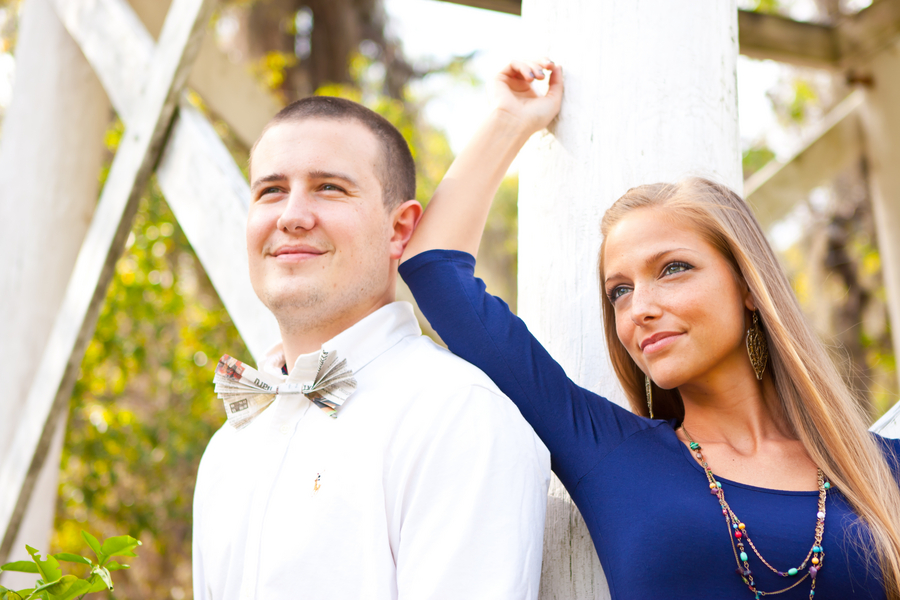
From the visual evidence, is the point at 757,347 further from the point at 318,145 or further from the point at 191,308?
the point at 191,308

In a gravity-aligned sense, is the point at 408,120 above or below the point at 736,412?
above

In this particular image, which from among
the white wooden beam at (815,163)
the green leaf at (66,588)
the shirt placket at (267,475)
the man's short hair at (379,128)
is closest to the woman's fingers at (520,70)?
the man's short hair at (379,128)

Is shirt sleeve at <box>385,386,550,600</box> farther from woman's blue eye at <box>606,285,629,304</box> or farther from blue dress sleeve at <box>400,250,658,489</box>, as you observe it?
woman's blue eye at <box>606,285,629,304</box>

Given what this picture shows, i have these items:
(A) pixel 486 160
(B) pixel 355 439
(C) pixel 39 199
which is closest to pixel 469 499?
(B) pixel 355 439

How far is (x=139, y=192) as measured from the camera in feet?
9.40

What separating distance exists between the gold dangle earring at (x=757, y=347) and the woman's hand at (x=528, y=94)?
63 centimetres

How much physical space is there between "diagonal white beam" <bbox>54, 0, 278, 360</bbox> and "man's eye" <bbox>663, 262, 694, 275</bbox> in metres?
1.15

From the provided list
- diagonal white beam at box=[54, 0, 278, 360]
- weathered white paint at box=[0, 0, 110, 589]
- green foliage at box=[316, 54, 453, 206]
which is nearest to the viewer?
diagonal white beam at box=[54, 0, 278, 360]

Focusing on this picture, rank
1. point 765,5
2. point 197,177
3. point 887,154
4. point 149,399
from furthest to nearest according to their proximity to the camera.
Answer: point 765,5 < point 149,399 < point 887,154 < point 197,177

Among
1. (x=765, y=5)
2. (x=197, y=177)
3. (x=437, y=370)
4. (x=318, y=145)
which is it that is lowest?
(x=437, y=370)

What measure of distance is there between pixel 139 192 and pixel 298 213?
4.48 feet

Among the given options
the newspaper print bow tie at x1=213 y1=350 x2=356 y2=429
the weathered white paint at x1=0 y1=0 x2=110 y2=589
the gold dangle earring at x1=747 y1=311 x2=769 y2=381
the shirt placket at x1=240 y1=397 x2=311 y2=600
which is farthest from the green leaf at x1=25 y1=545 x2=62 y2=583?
the weathered white paint at x1=0 y1=0 x2=110 y2=589

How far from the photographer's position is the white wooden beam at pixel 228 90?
3.98 m

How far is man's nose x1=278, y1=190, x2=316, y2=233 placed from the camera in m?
1.74
